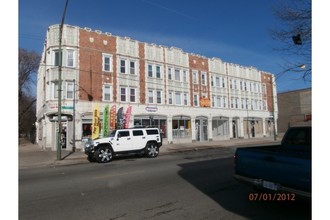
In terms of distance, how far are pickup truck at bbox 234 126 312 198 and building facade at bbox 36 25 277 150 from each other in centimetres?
2123

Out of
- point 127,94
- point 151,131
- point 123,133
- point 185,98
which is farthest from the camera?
point 185,98

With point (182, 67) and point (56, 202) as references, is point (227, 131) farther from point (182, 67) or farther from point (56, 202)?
point (56, 202)

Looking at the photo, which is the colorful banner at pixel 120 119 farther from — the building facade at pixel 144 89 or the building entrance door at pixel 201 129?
the building entrance door at pixel 201 129

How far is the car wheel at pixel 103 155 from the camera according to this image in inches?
658

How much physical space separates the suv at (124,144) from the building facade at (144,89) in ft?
29.6

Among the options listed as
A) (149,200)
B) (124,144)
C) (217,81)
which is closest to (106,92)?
(124,144)

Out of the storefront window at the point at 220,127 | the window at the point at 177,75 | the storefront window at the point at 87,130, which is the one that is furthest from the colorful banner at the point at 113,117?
the storefront window at the point at 220,127

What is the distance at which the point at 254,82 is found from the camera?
46.5 m

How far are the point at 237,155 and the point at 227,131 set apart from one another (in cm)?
3437

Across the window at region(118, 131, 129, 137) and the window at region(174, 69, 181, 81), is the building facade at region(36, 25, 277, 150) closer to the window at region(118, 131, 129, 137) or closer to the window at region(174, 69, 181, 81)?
the window at region(174, 69, 181, 81)

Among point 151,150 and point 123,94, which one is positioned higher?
point 123,94

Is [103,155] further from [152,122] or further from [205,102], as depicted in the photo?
[205,102]

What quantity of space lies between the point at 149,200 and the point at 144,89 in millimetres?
24986

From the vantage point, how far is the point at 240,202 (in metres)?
6.94
